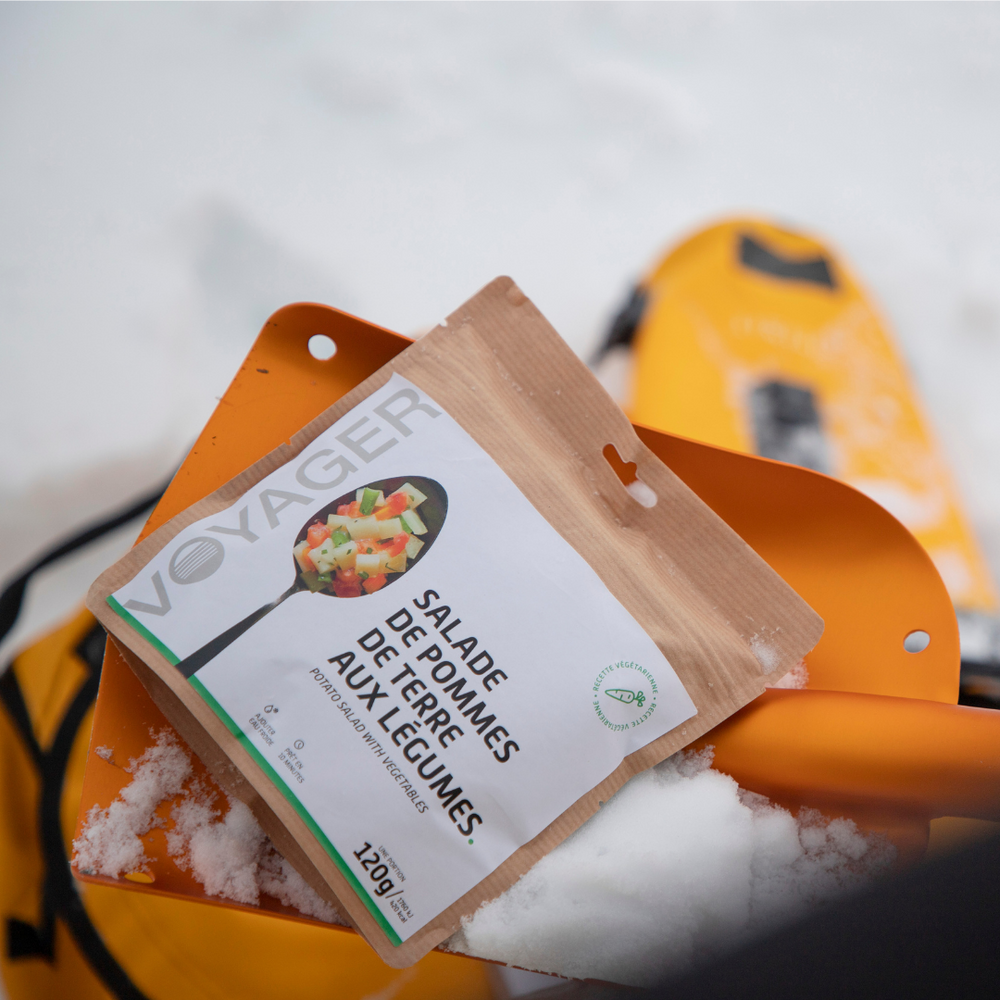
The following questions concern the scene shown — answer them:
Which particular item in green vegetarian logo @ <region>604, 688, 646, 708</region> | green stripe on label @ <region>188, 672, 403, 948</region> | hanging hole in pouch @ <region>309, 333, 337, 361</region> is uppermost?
hanging hole in pouch @ <region>309, 333, 337, 361</region>

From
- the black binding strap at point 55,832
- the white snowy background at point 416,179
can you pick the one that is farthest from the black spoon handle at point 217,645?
the white snowy background at point 416,179

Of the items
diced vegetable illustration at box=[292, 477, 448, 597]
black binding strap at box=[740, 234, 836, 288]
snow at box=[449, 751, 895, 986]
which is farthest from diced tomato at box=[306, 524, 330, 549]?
black binding strap at box=[740, 234, 836, 288]

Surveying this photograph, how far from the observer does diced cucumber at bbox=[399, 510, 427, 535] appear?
0.42 meters

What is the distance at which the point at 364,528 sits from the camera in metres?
0.42

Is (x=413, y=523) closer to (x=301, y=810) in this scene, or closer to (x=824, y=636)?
(x=301, y=810)

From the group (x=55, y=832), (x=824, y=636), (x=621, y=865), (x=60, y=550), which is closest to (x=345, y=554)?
(x=621, y=865)

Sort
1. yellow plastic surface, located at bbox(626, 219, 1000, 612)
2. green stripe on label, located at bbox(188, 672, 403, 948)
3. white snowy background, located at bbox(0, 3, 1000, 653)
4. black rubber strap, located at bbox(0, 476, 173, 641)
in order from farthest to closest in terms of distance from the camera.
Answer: white snowy background, located at bbox(0, 3, 1000, 653), yellow plastic surface, located at bbox(626, 219, 1000, 612), black rubber strap, located at bbox(0, 476, 173, 641), green stripe on label, located at bbox(188, 672, 403, 948)

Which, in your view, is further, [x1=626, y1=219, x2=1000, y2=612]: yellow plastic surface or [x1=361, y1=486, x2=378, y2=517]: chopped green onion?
[x1=626, y1=219, x2=1000, y2=612]: yellow plastic surface

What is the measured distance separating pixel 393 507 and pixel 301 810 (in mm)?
175

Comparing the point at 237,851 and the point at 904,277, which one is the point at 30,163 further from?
the point at 904,277

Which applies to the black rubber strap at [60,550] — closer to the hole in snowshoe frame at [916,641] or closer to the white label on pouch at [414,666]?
the white label on pouch at [414,666]

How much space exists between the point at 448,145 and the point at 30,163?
67cm

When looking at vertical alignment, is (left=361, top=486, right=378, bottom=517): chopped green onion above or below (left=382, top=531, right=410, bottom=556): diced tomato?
above

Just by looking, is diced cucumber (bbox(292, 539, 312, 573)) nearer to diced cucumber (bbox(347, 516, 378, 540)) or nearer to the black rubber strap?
diced cucumber (bbox(347, 516, 378, 540))
